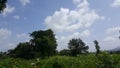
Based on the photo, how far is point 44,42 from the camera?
89.4 m

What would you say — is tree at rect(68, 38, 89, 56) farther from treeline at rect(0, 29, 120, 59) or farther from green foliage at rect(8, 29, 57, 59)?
green foliage at rect(8, 29, 57, 59)

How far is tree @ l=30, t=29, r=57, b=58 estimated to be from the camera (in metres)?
89.2

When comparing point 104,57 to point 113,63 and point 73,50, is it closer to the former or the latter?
point 113,63

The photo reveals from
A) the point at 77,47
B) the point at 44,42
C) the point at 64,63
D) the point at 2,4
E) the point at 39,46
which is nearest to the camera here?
the point at 64,63

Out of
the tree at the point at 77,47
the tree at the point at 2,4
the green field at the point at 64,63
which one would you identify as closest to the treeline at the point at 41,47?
the tree at the point at 77,47

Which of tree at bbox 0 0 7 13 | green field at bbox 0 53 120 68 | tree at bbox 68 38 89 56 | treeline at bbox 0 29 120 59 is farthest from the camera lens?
tree at bbox 68 38 89 56

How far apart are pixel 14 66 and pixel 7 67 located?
37 centimetres

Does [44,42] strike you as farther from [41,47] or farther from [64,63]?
[64,63]

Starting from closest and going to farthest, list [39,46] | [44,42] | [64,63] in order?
[64,63]
[44,42]
[39,46]

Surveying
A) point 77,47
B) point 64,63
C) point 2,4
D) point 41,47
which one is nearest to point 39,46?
point 41,47

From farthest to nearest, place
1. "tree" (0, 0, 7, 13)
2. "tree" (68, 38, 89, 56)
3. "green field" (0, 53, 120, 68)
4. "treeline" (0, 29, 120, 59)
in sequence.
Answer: "tree" (68, 38, 89, 56)
"treeline" (0, 29, 120, 59)
"tree" (0, 0, 7, 13)
"green field" (0, 53, 120, 68)

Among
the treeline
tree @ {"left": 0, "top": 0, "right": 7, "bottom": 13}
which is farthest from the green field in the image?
the treeline

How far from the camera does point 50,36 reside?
311 feet

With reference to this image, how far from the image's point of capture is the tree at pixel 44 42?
8919 centimetres
